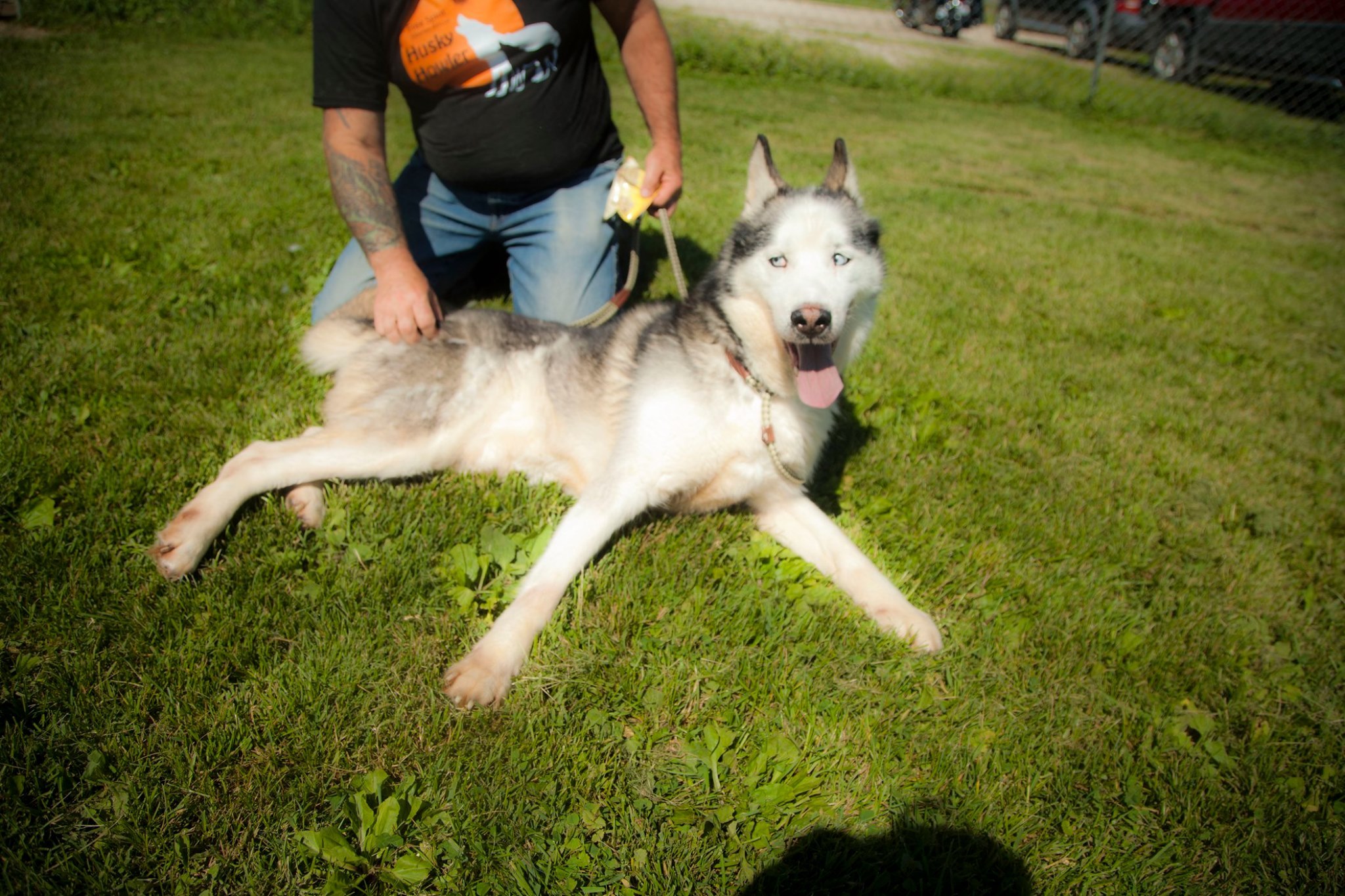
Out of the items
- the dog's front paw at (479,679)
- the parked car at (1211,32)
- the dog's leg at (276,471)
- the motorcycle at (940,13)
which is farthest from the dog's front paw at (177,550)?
the motorcycle at (940,13)

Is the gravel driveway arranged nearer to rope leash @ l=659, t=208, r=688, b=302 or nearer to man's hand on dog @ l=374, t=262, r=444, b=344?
rope leash @ l=659, t=208, r=688, b=302

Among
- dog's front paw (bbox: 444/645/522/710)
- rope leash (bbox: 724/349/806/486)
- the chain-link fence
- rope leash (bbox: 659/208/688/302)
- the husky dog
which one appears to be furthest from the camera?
the chain-link fence

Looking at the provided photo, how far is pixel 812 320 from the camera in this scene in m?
2.37

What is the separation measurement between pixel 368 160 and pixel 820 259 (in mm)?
2373

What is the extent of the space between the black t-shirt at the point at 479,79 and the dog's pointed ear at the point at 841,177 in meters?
1.82

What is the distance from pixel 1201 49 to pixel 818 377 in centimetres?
1981

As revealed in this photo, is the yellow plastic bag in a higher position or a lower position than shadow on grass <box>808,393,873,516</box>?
higher

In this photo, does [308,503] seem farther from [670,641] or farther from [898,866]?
[898,866]

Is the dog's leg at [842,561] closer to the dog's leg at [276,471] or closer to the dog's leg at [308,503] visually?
the dog's leg at [276,471]

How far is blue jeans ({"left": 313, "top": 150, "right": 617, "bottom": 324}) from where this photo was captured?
13.5 feet

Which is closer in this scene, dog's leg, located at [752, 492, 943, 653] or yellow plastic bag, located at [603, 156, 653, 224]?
dog's leg, located at [752, 492, 943, 653]


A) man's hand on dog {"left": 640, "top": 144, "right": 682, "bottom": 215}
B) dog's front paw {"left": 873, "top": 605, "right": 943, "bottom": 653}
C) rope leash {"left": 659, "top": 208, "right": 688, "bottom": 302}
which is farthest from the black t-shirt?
dog's front paw {"left": 873, "top": 605, "right": 943, "bottom": 653}

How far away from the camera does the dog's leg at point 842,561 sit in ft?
8.76

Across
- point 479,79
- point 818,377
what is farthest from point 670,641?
point 479,79
